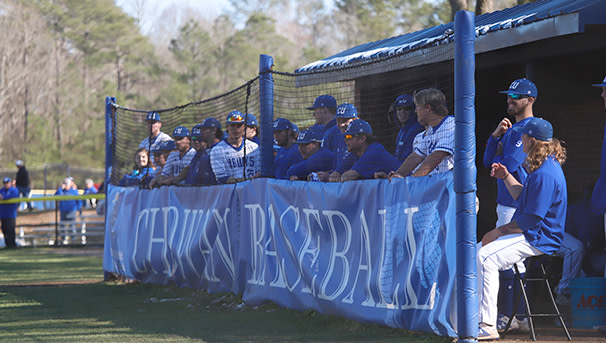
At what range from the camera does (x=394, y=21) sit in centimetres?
5909

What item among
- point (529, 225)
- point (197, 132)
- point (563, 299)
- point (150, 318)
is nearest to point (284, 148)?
point (197, 132)

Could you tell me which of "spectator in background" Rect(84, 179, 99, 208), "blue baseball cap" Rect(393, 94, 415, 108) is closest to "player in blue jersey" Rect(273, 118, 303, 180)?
"blue baseball cap" Rect(393, 94, 415, 108)

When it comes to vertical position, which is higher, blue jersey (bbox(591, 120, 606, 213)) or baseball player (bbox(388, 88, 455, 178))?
baseball player (bbox(388, 88, 455, 178))

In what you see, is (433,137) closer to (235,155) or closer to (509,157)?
(509,157)

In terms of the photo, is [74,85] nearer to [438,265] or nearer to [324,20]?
[324,20]

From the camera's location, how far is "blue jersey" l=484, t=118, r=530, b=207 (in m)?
7.08

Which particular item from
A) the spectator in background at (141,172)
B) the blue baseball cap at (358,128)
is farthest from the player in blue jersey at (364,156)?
the spectator in background at (141,172)

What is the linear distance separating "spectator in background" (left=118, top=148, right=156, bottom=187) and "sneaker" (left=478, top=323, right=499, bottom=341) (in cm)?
724

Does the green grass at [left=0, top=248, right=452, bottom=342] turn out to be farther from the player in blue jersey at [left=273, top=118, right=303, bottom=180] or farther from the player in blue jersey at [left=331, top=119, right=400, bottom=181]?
the player in blue jersey at [left=273, top=118, right=303, bottom=180]

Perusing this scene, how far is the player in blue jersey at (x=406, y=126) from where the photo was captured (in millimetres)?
8008

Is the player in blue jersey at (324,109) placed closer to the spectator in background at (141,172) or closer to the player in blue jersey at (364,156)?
the player in blue jersey at (364,156)

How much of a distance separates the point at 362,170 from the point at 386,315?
4.82 feet

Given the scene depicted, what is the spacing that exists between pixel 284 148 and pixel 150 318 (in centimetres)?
243

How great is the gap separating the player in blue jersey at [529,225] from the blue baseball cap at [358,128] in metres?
1.57
